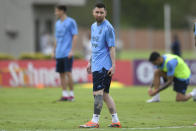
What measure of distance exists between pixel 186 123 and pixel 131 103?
396cm

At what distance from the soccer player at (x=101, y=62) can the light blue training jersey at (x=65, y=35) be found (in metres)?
4.87

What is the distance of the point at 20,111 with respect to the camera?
11906mm

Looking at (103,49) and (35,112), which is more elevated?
(103,49)

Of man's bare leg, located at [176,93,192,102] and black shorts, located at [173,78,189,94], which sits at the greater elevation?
black shorts, located at [173,78,189,94]

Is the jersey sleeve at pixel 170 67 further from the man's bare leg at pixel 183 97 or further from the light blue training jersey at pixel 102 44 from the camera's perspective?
the light blue training jersey at pixel 102 44

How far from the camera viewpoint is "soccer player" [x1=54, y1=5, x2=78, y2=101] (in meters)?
14.2

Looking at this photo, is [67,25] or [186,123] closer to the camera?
[186,123]

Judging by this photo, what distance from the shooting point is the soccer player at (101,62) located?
9164 mm

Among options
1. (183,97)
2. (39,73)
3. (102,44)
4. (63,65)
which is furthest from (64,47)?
(39,73)

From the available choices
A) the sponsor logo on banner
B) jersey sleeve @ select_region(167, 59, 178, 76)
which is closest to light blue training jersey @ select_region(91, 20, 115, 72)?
jersey sleeve @ select_region(167, 59, 178, 76)

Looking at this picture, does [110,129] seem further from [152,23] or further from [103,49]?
[152,23]

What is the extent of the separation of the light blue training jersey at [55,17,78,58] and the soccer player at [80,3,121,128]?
16.0ft

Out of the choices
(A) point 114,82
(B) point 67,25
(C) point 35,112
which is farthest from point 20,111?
(A) point 114,82

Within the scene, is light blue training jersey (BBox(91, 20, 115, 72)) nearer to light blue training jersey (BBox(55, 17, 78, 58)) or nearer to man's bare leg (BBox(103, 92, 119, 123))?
man's bare leg (BBox(103, 92, 119, 123))
